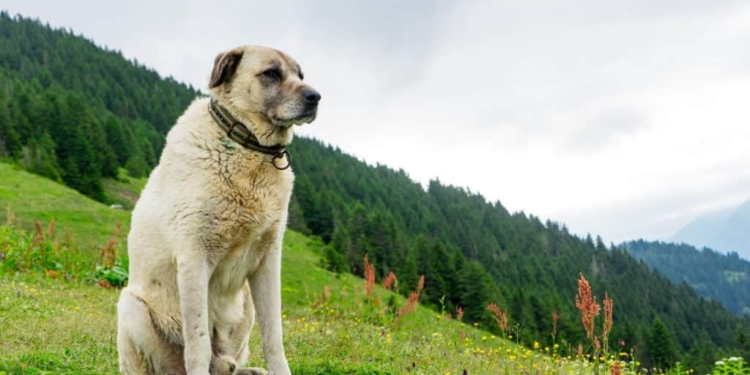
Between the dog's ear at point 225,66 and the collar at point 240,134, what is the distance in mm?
184

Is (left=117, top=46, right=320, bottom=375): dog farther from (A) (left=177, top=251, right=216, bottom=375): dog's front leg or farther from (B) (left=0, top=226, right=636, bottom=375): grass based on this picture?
(B) (left=0, top=226, right=636, bottom=375): grass

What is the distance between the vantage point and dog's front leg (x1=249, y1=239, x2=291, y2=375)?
4.45m

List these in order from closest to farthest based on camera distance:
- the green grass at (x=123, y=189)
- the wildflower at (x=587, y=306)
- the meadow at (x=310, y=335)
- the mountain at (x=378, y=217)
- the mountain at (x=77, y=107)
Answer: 1. the wildflower at (x=587, y=306)
2. the meadow at (x=310, y=335)
3. the green grass at (x=123, y=189)
4. the mountain at (x=77, y=107)
5. the mountain at (x=378, y=217)

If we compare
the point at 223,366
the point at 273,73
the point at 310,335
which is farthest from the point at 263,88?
the point at 310,335

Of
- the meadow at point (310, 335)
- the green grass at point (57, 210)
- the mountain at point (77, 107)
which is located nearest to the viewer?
the meadow at point (310, 335)

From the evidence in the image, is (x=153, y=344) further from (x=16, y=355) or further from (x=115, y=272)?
(x=115, y=272)

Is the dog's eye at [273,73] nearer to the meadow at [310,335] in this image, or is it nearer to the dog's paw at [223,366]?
the dog's paw at [223,366]

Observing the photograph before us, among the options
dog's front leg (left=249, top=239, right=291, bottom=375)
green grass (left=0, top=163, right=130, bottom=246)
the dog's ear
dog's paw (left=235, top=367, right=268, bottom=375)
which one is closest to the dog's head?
the dog's ear

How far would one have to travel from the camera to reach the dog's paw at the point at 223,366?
438 cm

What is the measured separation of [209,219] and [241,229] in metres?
0.23

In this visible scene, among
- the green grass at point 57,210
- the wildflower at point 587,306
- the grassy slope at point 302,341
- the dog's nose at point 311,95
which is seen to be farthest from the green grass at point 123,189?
the wildflower at point 587,306

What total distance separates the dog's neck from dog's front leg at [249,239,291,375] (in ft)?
2.26


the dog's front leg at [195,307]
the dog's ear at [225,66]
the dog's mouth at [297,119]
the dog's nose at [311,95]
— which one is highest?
the dog's ear at [225,66]

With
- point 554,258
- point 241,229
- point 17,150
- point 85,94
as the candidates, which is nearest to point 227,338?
point 241,229
